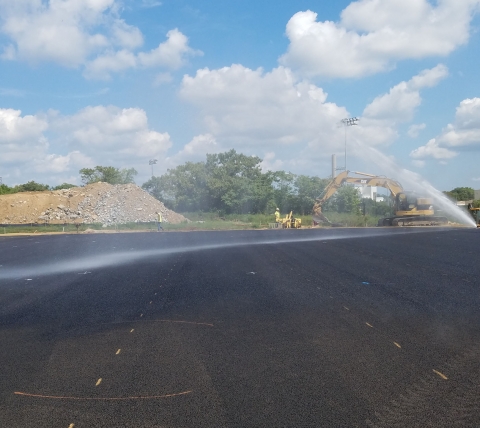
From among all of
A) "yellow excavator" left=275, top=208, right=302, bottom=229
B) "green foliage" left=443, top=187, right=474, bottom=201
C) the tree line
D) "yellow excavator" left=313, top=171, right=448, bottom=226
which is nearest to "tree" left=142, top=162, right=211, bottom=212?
the tree line

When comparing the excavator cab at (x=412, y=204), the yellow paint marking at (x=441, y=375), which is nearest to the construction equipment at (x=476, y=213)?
the excavator cab at (x=412, y=204)

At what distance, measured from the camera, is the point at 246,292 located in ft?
42.2

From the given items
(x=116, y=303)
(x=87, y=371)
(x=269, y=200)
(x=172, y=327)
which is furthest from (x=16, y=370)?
(x=269, y=200)

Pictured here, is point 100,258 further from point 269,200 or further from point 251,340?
point 269,200

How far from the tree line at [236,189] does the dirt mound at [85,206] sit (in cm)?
1387

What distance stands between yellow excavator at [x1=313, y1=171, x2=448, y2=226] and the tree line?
2905 centimetres

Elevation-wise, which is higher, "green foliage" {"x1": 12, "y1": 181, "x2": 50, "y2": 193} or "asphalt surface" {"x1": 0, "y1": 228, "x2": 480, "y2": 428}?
"green foliage" {"x1": 12, "y1": 181, "x2": 50, "y2": 193}

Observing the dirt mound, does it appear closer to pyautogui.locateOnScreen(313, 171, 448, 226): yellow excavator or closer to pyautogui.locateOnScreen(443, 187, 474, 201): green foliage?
pyautogui.locateOnScreen(313, 171, 448, 226): yellow excavator

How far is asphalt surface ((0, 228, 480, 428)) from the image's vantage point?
5.46 m

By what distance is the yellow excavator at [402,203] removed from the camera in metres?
44.7

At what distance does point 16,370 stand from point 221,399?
285cm

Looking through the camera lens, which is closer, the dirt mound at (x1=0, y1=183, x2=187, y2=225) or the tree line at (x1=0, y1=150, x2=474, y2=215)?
the dirt mound at (x1=0, y1=183, x2=187, y2=225)

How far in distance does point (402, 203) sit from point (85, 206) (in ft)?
123

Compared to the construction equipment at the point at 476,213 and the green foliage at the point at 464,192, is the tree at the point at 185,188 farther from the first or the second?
the green foliage at the point at 464,192
